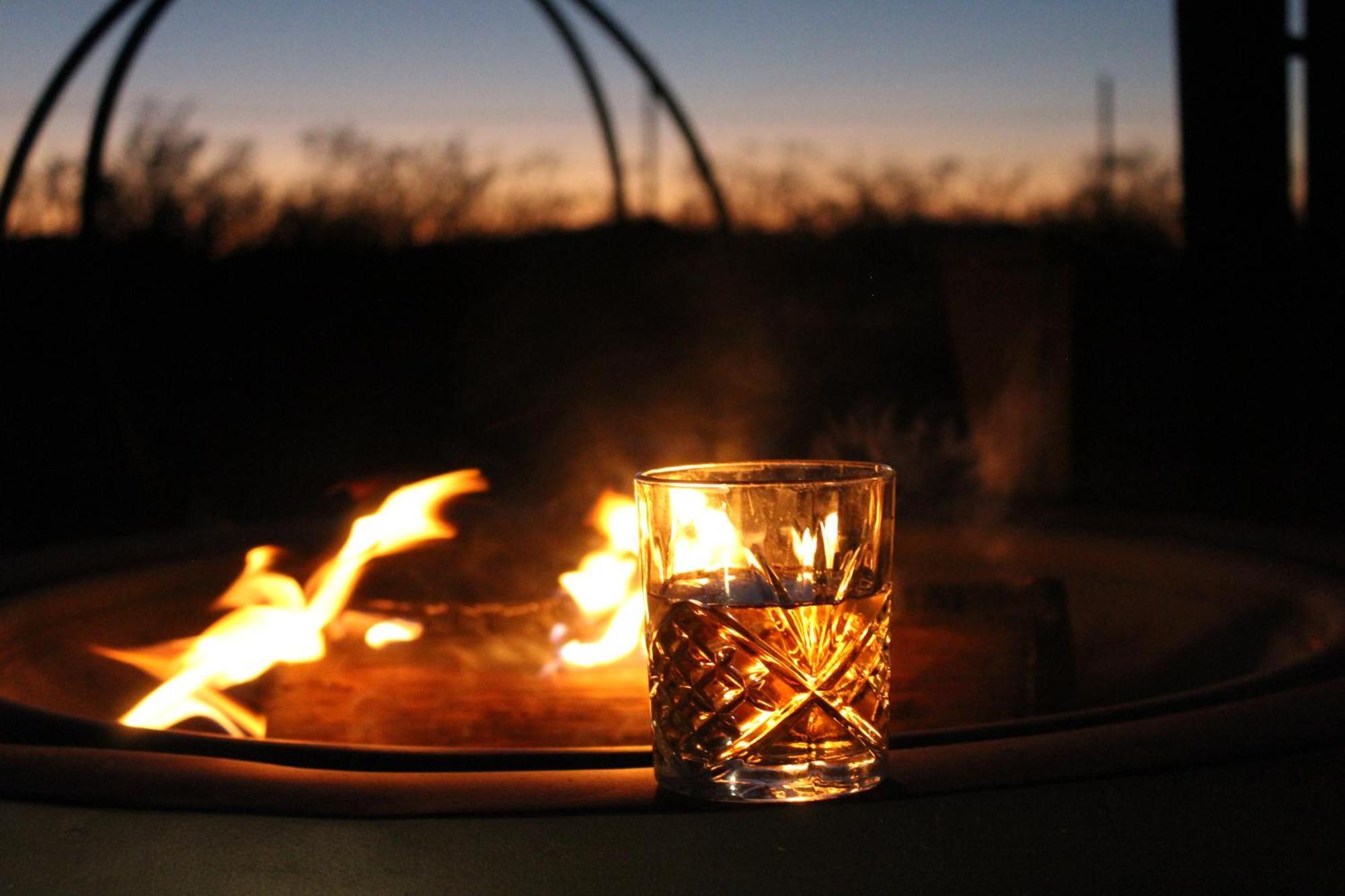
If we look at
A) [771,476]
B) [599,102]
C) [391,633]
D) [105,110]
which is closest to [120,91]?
[105,110]

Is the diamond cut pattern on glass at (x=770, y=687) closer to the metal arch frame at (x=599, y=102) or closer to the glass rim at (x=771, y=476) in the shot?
the glass rim at (x=771, y=476)

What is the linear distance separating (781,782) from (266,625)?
2.93 feet

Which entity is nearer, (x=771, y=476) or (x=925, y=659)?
(x=771, y=476)

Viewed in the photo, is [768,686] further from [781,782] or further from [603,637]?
[603,637]

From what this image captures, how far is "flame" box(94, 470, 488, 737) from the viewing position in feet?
4.46

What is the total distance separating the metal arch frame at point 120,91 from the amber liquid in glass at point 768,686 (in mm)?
3003

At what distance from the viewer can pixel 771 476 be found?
0.92m

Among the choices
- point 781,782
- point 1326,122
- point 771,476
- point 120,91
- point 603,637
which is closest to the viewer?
point 781,782

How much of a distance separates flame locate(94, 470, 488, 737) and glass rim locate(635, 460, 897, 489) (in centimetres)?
59

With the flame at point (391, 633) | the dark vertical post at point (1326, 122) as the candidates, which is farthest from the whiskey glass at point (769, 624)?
the dark vertical post at point (1326, 122)

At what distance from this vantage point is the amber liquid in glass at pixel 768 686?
78cm

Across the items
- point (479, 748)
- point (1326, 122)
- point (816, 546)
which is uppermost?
point (1326, 122)

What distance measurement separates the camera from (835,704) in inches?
32.2

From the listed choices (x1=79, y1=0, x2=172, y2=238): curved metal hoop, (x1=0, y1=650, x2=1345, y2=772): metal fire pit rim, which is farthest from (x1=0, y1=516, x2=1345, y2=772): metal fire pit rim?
(x1=79, y1=0, x2=172, y2=238): curved metal hoop
